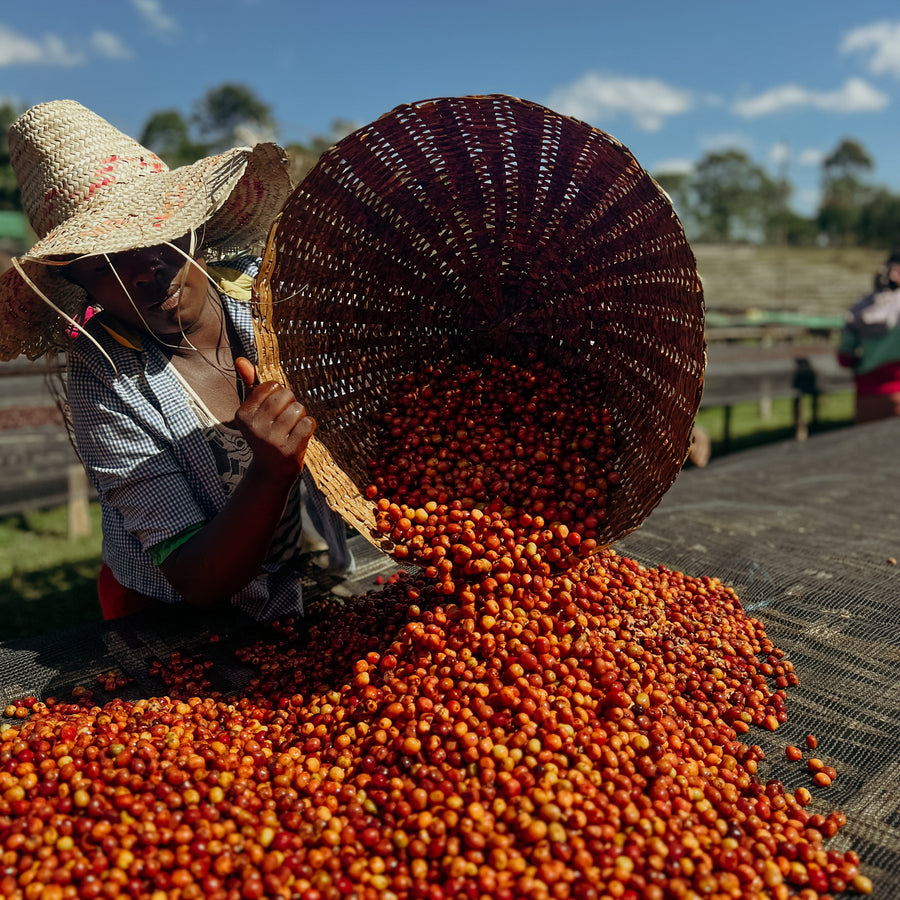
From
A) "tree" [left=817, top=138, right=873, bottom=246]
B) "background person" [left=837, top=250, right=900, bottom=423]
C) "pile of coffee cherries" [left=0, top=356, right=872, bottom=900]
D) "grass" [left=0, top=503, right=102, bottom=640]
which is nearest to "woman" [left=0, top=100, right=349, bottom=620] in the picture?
"pile of coffee cherries" [left=0, top=356, right=872, bottom=900]

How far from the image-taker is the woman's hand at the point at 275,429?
1.83 meters

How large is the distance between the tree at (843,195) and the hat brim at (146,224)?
51596mm

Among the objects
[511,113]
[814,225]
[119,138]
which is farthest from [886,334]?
[814,225]

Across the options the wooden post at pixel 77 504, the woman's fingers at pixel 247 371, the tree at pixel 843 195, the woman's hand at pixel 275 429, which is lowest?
the wooden post at pixel 77 504

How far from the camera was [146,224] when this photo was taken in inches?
72.9

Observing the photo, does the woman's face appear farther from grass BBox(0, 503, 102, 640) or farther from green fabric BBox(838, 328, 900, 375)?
green fabric BBox(838, 328, 900, 375)

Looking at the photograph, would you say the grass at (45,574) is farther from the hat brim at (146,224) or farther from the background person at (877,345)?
the background person at (877,345)

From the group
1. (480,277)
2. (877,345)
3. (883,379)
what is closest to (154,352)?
(480,277)

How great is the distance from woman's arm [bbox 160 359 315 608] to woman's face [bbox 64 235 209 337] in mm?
335

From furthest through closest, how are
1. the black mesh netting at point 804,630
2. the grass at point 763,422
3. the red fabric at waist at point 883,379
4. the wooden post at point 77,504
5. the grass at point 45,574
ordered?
1. the grass at point 763,422
2. the red fabric at waist at point 883,379
3. the wooden post at point 77,504
4. the grass at point 45,574
5. the black mesh netting at point 804,630

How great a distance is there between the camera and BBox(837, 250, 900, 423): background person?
6203 millimetres

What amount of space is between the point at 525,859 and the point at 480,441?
1.28m

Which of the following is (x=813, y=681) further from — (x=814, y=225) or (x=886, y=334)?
(x=814, y=225)

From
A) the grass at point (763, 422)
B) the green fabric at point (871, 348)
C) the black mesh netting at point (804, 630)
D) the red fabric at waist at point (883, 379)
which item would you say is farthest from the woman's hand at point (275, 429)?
the grass at point (763, 422)
